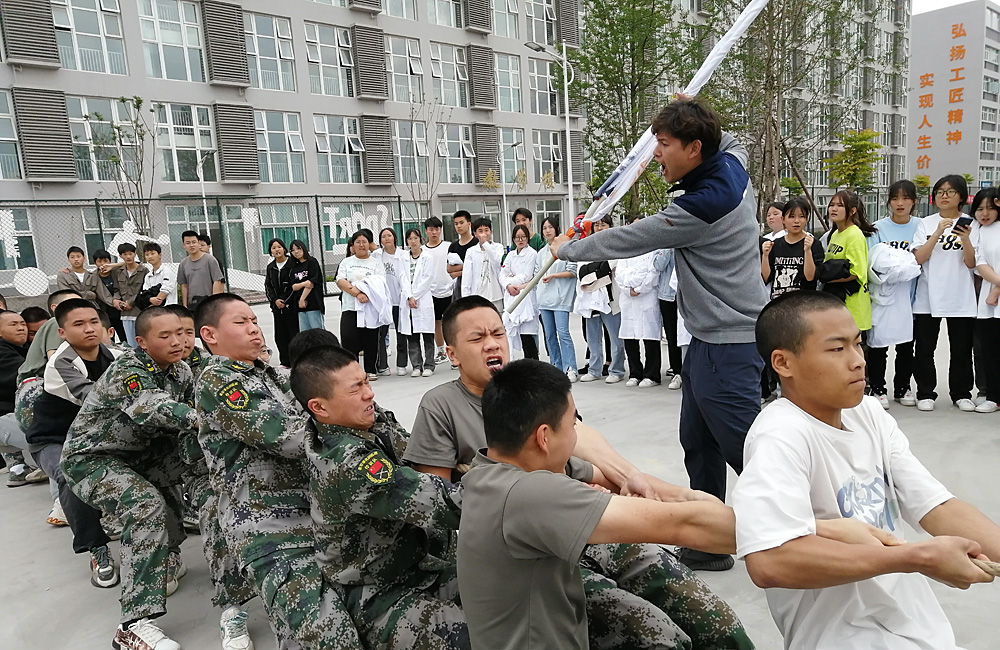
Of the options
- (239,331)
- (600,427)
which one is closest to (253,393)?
(239,331)

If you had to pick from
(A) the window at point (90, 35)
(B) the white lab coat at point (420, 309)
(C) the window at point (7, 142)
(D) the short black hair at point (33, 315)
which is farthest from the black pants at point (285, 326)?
(A) the window at point (90, 35)

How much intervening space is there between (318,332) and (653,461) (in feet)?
7.30

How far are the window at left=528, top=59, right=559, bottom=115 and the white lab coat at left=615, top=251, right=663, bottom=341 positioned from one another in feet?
70.2

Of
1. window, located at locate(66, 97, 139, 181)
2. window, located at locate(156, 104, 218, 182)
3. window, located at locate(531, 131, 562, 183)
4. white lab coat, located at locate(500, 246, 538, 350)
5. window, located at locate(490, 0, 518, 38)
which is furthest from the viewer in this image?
window, located at locate(531, 131, 562, 183)

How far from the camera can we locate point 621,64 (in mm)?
13766

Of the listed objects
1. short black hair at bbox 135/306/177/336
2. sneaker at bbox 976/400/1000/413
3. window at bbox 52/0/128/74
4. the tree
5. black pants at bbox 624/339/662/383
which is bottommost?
sneaker at bbox 976/400/1000/413

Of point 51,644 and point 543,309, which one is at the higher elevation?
point 543,309

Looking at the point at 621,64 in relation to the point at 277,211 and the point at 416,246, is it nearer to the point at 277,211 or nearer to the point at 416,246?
the point at 416,246

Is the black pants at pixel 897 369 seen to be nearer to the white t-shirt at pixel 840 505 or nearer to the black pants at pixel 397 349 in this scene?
the white t-shirt at pixel 840 505

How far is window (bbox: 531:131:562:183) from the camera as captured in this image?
26219 millimetres

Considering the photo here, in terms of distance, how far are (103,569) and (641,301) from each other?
4482mm

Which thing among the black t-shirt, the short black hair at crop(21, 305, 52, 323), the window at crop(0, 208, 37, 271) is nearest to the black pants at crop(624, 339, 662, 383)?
the black t-shirt

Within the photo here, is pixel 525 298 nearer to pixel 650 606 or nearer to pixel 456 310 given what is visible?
pixel 456 310

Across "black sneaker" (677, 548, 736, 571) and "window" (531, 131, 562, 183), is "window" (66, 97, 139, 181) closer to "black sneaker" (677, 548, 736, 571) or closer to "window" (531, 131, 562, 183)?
"window" (531, 131, 562, 183)
